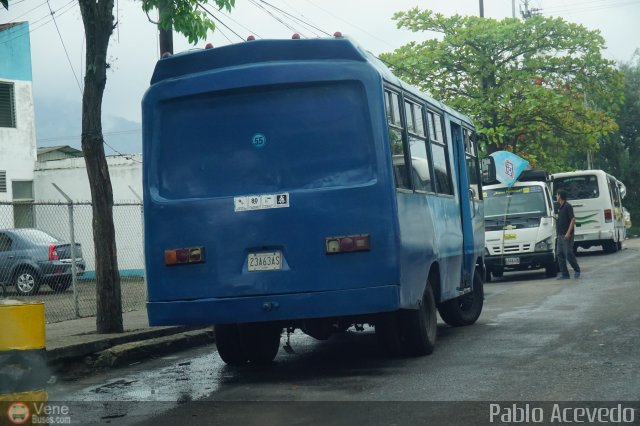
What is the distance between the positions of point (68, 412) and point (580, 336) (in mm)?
5752

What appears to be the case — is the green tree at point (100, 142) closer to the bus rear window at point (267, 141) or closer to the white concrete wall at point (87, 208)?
the bus rear window at point (267, 141)

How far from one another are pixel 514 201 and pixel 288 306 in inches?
674

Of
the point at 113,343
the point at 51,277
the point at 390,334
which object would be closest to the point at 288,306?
the point at 390,334

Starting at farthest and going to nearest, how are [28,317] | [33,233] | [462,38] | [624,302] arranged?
[462,38], [33,233], [624,302], [28,317]

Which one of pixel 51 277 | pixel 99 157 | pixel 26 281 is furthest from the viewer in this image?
pixel 26 281

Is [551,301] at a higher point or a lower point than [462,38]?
lower

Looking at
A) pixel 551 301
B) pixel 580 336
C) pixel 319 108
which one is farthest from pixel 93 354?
pixel 551 301

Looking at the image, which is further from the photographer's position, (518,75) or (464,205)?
(518,75)

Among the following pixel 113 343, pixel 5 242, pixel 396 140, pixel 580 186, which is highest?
pixel 580 186

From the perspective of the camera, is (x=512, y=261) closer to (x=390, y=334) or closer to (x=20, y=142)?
(x=390, y=334)

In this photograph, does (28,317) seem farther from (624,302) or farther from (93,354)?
(624,302)

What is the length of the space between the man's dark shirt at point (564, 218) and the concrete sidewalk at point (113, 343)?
10.7 metres

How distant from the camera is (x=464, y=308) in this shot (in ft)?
46.0

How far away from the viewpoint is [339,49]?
30.8 ft
